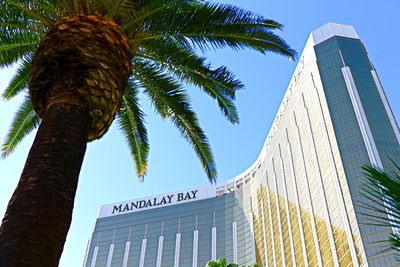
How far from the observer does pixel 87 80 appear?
570cm

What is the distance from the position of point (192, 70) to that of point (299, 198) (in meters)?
58.0

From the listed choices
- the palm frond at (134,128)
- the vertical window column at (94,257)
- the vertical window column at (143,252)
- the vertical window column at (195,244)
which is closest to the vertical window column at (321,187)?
the vertical window column at (195,244)

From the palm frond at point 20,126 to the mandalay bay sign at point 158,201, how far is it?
297 feet

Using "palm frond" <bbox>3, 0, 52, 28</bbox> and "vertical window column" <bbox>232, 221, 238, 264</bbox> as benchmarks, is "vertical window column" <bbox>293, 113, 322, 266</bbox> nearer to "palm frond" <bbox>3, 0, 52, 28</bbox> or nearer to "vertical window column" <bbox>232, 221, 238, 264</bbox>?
"vertical window column" <bbox>232, 221, 238, 264</bbox>

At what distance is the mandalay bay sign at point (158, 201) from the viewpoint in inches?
4018

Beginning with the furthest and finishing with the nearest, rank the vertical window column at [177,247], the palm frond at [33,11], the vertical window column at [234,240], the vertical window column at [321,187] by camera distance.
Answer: the vertical window column at [177,247], the vertical window column at [234,240], the vertical window column at [321,187], the palm frond at [33,11]

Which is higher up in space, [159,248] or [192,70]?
[159,248]

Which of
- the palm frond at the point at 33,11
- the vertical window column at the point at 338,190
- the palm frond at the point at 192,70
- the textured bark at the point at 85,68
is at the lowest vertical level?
the textured bark at the point at 85,68

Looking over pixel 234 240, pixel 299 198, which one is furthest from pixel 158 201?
pixel 299 198

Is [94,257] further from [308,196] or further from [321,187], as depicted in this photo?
[321,187]

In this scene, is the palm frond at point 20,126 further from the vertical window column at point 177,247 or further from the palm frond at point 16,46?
the vertical window column at point 177,247

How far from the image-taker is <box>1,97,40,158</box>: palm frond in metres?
11.0

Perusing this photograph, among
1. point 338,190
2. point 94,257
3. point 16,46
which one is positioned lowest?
point 16,46

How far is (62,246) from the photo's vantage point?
14.4 ft
